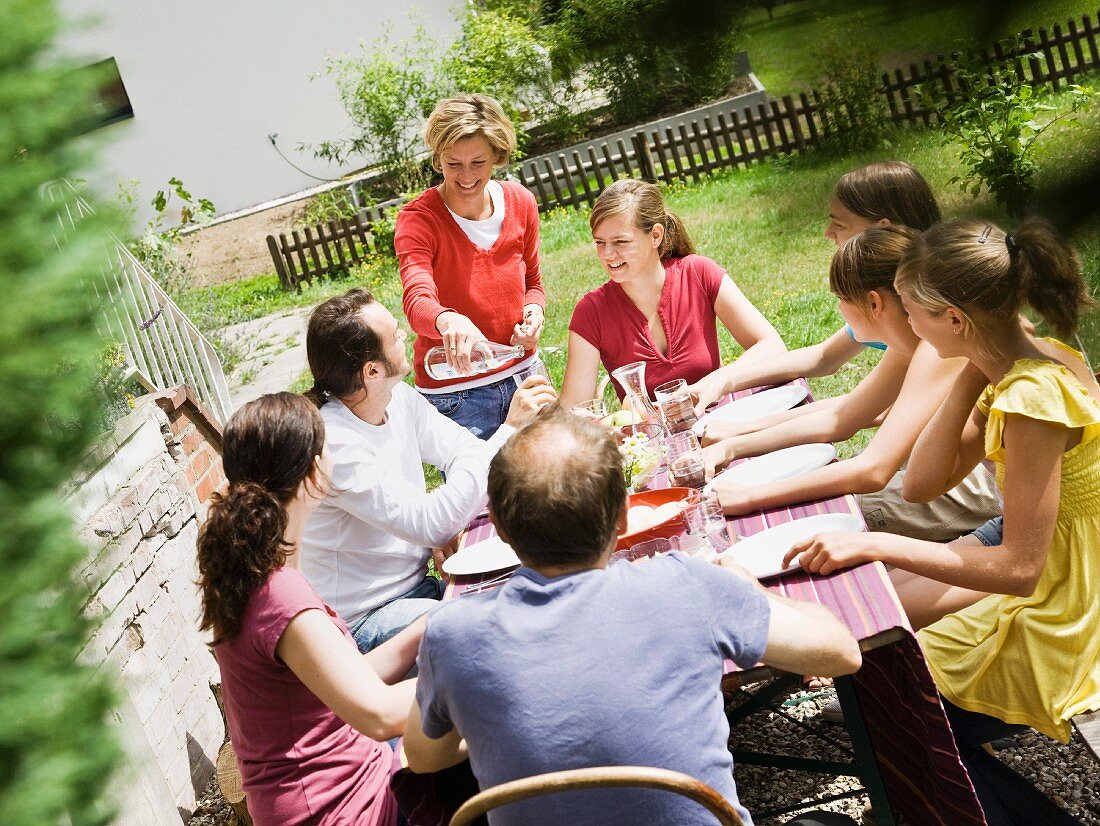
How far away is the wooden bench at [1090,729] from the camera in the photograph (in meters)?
1.92

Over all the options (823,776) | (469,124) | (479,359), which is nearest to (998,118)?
(823,776)

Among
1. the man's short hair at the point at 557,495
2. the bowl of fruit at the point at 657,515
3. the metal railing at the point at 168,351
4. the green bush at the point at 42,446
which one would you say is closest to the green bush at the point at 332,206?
the metal railing at the point at 168,351

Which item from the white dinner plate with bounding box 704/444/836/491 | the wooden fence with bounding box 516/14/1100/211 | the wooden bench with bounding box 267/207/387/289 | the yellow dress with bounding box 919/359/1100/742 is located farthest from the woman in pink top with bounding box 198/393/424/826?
the wooden bench with bounding box 267/207/387/289

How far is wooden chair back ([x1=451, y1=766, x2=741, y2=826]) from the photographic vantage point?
1429 millimetres

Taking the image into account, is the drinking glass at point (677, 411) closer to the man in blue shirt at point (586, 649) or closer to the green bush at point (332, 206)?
the man in blue shirt at point (586, 649)

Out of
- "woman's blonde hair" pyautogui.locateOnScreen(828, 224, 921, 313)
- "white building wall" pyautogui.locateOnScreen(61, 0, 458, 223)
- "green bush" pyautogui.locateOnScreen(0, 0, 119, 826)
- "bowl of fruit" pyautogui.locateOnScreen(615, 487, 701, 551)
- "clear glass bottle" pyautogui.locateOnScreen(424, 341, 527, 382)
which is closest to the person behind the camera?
"green bush" pyautogui.locateOnScreen(0, 0, 119, 826)

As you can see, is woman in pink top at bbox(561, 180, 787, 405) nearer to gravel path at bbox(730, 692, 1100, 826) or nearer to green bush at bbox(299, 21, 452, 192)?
gravel path at bbox(730, 692, 1100, 826)

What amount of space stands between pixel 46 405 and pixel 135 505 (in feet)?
9.81

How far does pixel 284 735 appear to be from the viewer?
6.73 ft

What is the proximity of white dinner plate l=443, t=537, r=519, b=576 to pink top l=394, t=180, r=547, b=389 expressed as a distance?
1099 mm

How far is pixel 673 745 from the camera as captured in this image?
1541 millimetres

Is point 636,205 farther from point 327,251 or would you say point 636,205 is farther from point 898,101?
point 327,251

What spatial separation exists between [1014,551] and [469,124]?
2246 mm

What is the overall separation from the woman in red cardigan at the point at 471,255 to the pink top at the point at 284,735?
1.58 m
